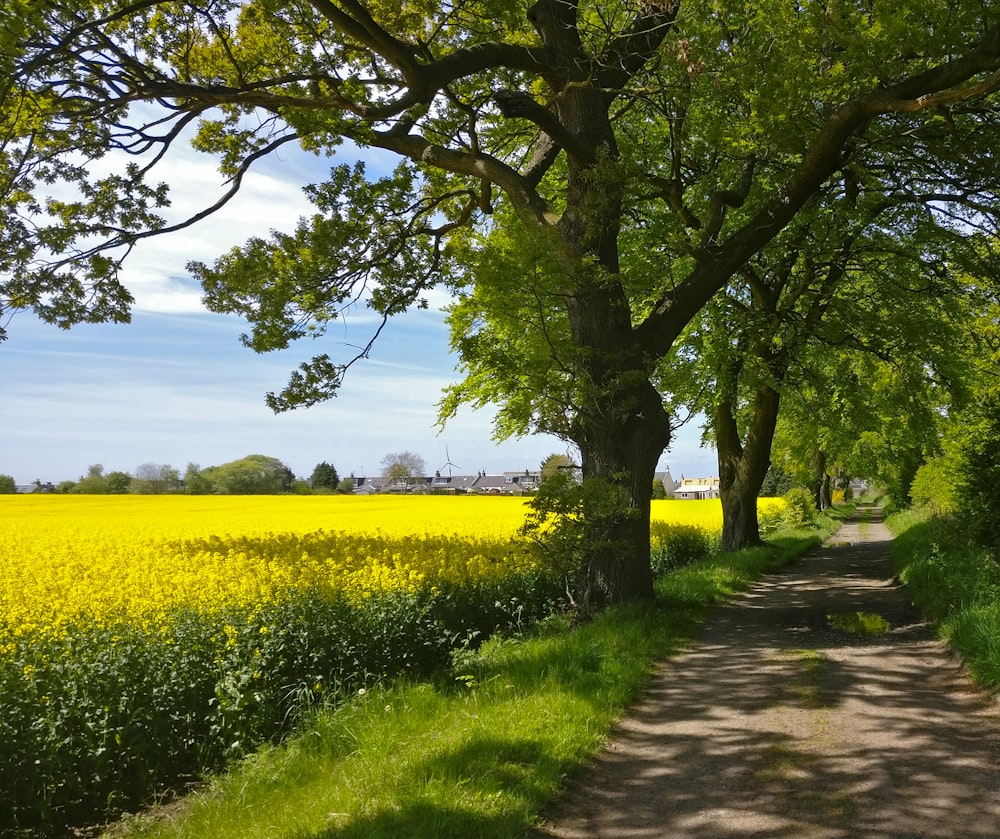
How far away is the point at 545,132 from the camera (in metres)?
10.1

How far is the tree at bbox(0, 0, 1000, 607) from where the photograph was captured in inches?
326

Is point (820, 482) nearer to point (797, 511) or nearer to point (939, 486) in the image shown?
point (797, 511)

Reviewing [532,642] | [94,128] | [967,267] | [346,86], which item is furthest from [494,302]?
[967,267]

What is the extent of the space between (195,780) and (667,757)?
3914 millimetres

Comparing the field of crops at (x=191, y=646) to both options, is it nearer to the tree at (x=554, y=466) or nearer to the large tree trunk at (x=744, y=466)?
the tree at (x=554, y=466)

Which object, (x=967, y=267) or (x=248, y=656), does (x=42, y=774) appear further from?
(x=967, y=267)

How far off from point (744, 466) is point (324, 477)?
6224cm

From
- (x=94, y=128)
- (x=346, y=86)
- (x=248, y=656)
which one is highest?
(x=346, y=86)

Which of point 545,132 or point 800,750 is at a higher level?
point 545,132

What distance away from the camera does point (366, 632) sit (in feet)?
24.7

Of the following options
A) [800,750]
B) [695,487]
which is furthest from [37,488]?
[695,487]

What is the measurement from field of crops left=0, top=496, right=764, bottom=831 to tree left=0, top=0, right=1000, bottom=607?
2384 mm

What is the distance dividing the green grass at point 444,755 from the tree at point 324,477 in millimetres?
69625

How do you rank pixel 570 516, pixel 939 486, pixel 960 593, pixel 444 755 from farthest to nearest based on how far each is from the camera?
pixel 939 486, pixel 960 593, pixel 570 516, pixel 444 755
